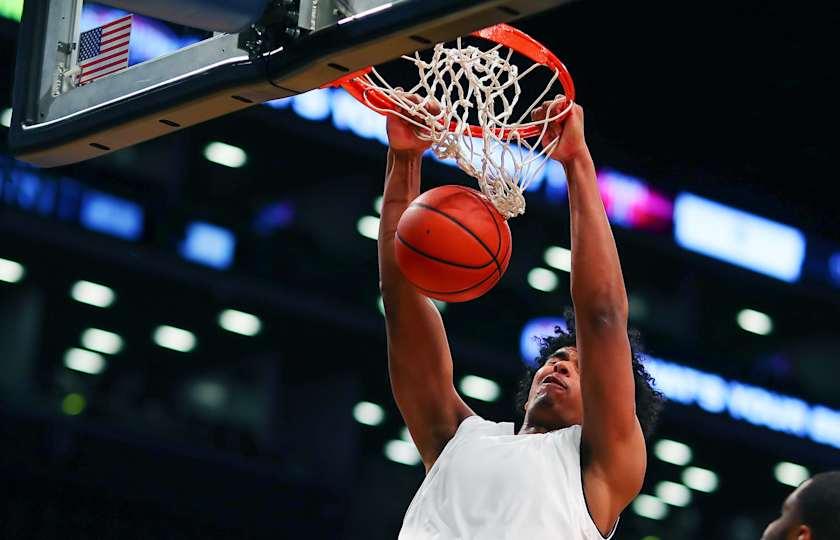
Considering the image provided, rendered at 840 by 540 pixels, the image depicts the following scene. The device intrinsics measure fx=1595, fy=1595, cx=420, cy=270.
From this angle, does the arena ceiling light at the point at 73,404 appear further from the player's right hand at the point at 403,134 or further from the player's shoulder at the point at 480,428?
the player's shoulder at the point at 480,428

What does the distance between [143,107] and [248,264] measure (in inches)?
290

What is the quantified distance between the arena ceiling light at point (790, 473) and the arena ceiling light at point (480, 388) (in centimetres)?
272

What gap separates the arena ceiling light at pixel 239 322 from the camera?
38.4 ft

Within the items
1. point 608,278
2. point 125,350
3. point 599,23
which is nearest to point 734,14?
point 599,23

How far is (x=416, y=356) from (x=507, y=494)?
691mm

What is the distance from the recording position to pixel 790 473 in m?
13.4

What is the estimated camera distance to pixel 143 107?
13.6ft

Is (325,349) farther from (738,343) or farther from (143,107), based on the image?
(143,107)

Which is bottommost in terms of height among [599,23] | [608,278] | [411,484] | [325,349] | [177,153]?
[411,484]

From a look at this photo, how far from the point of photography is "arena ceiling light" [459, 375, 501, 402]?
40.3 ft

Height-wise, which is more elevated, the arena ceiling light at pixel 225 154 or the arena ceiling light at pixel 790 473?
the arena ceiling light at pixel 225 154

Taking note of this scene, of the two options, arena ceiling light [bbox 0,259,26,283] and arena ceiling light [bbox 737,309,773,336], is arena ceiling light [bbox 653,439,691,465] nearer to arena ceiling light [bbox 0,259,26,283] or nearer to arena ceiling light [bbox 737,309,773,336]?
arena ceiling light [bbox 737,309,773,336]

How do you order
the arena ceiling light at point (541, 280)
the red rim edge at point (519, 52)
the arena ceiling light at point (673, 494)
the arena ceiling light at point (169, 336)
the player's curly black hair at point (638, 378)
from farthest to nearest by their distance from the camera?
1. the arena ceiling light at point (673, 494)
2. the arena ceiling light at point (541, 280)
3. the arena ceiling light at point (169, 336)
4. the player's curly black hair at point (638, 378)
5. the red rim edge at point (519, 52)

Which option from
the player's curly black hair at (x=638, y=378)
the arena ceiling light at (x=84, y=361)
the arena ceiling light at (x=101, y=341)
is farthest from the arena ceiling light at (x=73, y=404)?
the player's curly black hair at (x=638, y=378)
